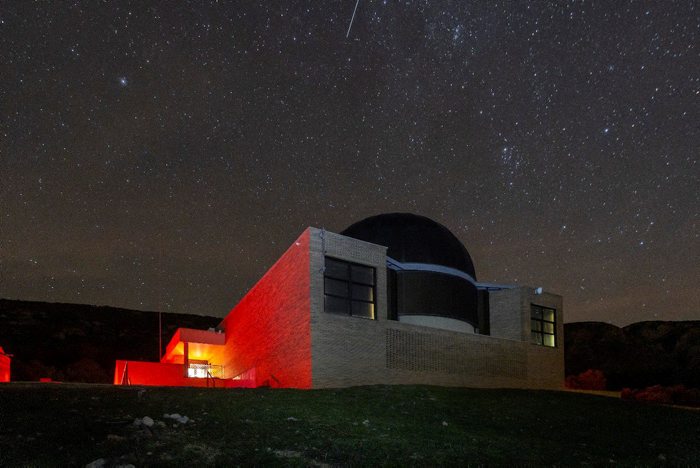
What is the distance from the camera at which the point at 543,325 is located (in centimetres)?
3155

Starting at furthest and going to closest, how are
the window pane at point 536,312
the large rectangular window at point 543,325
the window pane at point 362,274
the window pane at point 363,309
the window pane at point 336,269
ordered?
the window pane at point 536,312 < the large rectangular window at point 543,325 < the window pane at point 362,274 < the window pane at point 363,309 < the window pane at point 336,269

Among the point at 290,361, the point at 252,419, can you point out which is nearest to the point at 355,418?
the point at 252,419

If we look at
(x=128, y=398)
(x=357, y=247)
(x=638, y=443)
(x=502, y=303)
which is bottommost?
(x=638, y=443)

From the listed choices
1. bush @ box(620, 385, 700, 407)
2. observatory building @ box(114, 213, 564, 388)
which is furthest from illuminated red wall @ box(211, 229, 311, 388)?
bush @ box(620, 385, 700, 407)

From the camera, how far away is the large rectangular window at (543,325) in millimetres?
31047

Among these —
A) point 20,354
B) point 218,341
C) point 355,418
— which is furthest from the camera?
point 20,354

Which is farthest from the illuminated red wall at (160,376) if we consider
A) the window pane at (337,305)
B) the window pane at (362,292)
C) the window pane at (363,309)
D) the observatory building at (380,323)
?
the window pane at (362,292)

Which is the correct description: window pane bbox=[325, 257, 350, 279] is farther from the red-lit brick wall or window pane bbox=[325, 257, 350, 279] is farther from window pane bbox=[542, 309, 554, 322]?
the red-lit brick wall

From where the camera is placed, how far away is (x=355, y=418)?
15461mm

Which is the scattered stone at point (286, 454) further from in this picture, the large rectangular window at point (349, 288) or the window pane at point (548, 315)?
the window pane at point (548, 315)

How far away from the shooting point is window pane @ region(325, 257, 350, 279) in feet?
77.4

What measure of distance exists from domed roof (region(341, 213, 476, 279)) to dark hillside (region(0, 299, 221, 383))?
38.5m

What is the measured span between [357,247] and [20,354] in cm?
5900

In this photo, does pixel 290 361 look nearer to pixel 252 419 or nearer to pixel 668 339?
pixel 252 419
